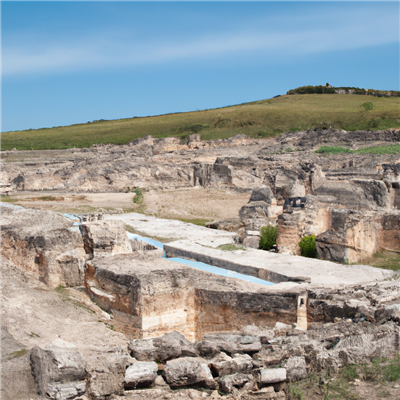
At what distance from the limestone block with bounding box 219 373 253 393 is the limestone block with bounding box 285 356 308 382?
34 cm

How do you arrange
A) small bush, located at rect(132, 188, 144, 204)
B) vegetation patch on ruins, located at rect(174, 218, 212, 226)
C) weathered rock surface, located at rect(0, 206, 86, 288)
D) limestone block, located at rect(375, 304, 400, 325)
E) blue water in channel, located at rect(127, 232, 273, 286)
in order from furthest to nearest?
small bush, located at rect(132, 188, 144, 204), vegetation patch on ruins, located at rect(174, 218, 212, 226), weathered rock surface, located at rect(0, 206, 86, 288), blue water in channel, located at rect(127, 232, 273, 286), limestone block, located at rect(375, 304, 400, 325)

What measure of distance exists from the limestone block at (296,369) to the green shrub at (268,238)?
6.67m

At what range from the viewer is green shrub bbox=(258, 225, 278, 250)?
1107 centimetres

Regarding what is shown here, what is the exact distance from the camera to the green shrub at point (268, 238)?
11.1m

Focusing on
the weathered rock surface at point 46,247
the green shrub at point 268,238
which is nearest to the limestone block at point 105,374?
the weathered rock surface at point 46,247

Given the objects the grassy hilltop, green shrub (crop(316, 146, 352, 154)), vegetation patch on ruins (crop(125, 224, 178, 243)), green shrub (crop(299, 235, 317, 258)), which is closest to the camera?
green shrub (crop(299, 235, 317, 258))

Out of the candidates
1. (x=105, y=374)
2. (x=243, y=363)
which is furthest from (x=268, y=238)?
(x=105, y=374)

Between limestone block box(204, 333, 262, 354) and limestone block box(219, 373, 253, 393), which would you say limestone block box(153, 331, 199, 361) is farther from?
limestone block box(219, 373, 253, 393)

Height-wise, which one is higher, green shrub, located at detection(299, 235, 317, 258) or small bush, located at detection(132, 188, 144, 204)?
small bush, located at detection(132, 188, 144, 204)

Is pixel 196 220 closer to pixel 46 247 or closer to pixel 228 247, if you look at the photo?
pixel 228 247

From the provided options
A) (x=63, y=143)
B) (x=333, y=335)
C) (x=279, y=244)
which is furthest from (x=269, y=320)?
(x=63, y=143)

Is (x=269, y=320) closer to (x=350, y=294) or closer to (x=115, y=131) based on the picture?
(x=350, y=294)

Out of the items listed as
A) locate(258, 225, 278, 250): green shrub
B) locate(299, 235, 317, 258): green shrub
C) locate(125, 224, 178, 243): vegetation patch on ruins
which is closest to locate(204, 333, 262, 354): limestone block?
locate(299, 235, 317, 258): green shrub

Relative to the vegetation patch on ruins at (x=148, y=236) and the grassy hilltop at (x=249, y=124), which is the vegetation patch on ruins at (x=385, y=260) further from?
the grassy hilltop at (x=249, y=124)
